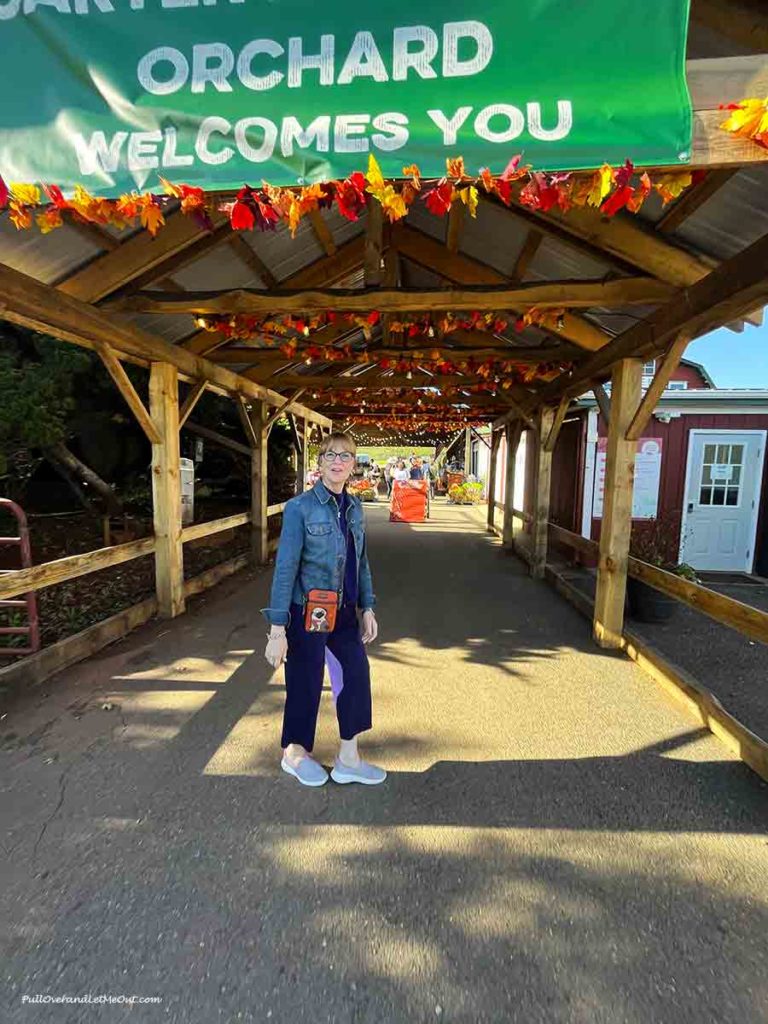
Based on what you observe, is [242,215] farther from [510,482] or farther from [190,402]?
[510,482]

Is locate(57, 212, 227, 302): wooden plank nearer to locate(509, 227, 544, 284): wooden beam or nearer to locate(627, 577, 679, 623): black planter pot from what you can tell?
locate(509, 227, 544, 284): wooden beam

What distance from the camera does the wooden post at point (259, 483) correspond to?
8.03 meters

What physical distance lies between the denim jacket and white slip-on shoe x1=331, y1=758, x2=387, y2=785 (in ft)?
2.84

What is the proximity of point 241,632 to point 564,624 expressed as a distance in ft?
10.8

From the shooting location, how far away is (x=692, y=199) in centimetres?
288

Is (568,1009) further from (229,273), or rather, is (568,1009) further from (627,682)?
(229,273)

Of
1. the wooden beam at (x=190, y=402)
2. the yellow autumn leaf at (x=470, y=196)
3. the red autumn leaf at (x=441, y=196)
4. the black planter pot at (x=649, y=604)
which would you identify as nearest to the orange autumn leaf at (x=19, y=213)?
the red autumn leaf at (x=441, y=196)

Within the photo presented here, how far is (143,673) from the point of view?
379cm

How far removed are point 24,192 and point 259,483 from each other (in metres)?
6.14

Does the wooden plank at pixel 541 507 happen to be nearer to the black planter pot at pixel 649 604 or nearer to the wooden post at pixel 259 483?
the black planter pot at pixel 649 604

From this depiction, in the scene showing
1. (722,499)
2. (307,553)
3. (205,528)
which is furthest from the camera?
(722,499)

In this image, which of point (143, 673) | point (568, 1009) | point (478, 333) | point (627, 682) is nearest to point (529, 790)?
point (568, 1009)

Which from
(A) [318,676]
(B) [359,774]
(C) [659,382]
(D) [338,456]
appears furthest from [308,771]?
(C) [659,382]

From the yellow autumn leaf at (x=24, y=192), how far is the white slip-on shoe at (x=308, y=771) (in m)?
2.79
